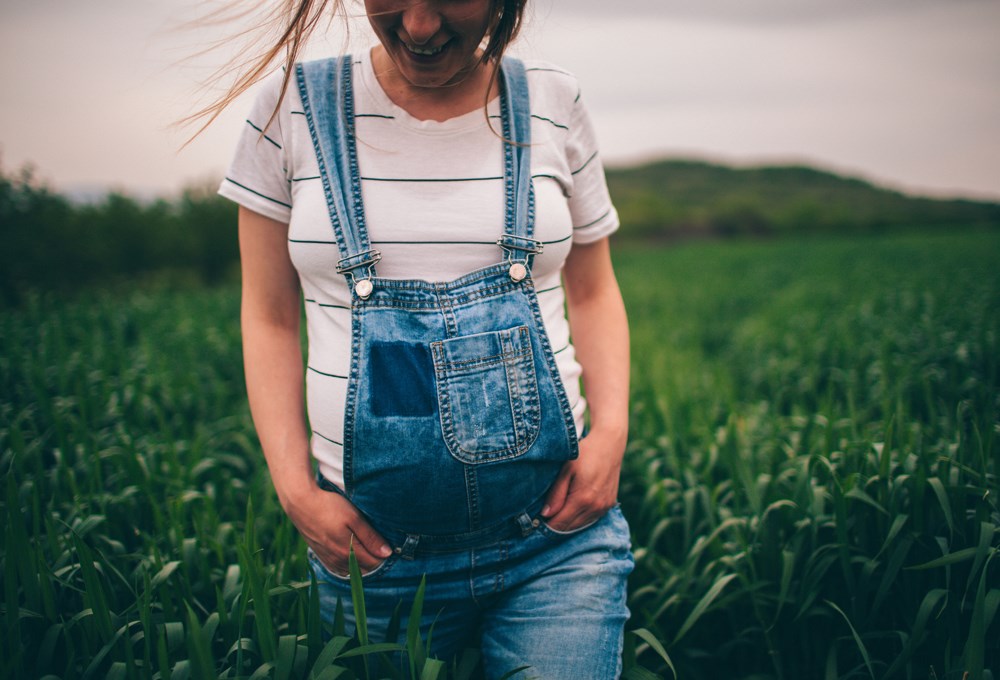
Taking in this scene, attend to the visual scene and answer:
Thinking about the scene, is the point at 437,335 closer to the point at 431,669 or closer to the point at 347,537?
the point at 347,537

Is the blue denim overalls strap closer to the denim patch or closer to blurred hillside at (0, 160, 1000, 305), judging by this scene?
the denim patch

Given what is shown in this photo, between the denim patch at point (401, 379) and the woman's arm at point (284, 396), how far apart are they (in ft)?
0.86

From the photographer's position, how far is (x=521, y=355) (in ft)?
3.30

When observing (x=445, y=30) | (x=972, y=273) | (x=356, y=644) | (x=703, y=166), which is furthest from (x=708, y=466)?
(x=703, y=166)

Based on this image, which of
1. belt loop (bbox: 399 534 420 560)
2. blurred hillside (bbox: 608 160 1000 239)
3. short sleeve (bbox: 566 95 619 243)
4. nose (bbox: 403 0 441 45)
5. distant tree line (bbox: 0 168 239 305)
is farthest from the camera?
blurred hillside (bbox: 608 160 1000 239)

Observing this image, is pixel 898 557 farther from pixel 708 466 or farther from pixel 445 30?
pixel 445 30

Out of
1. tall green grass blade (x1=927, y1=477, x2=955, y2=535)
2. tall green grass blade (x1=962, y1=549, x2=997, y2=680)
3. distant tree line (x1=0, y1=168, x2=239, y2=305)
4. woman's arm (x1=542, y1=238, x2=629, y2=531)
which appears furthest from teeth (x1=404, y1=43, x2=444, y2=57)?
distant tree line (x1=0, y1=168, x2=239, y2=305)

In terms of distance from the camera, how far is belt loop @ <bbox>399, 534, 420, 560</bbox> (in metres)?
1.05

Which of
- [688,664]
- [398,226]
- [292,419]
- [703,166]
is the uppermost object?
[703,166]

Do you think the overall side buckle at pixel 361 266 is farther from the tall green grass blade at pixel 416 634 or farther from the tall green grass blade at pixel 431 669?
the tall green grass blade at pixel 431 669

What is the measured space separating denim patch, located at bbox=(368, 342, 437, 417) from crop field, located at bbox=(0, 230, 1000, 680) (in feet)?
1.49

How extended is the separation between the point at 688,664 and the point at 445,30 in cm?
180

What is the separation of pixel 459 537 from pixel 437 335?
40 centimetres

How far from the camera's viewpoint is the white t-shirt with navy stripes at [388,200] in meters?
1.03
